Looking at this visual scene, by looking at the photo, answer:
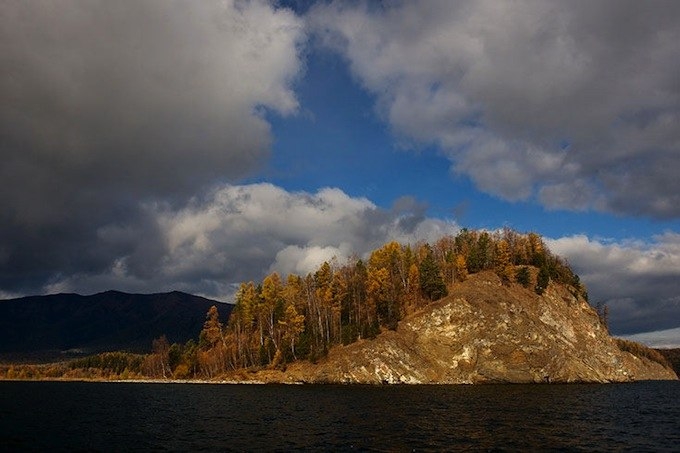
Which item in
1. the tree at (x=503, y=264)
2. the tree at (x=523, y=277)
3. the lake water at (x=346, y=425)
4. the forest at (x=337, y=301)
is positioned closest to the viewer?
the lake water at (x=346, y=425)

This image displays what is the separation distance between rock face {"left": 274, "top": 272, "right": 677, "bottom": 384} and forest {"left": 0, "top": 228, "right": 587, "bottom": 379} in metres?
6.20

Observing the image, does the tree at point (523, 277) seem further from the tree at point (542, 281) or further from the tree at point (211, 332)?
the tree at point (211, 332)

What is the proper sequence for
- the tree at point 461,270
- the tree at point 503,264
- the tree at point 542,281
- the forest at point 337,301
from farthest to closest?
the tree at point 503,264 → the tree at point 542,281 → the tree at point 461,270 → the forest at point 337,301

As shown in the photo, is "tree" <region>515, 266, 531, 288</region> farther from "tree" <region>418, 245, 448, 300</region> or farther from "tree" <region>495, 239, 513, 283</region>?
"tree" <region>418, 245, 448, 300</region>

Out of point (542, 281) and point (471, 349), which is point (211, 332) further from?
point (542, 281)

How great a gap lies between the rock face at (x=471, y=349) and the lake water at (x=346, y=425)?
5144 cm

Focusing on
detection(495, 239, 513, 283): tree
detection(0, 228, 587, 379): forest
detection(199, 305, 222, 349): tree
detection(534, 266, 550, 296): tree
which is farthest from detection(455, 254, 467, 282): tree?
detection(199, 305, 222, 349): tree

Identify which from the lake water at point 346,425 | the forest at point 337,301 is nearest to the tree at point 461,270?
the forest at point 337,301

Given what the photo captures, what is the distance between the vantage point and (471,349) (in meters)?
143

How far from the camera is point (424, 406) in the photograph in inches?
2926

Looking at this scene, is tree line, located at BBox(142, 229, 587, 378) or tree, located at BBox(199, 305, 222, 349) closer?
tree line, located at BBox(142, 229, 587, 378)

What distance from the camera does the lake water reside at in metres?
44.3

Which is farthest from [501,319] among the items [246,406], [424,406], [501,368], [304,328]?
[246,406]

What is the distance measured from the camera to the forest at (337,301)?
15275cm
